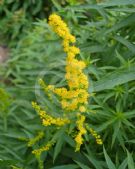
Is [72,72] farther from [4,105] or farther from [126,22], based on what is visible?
[4,105]

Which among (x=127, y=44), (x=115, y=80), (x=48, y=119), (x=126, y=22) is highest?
(x=126, y=22)

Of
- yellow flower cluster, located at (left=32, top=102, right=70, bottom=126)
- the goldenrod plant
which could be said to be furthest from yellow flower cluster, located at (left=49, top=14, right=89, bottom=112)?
the goldenrod plant

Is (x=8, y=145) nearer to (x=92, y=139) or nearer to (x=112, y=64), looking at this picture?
(x=92, y=139)

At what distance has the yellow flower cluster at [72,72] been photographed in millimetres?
1686

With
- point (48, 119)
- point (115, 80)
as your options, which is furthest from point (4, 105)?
point (115, 80)

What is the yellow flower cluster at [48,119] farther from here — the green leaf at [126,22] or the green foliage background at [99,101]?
the green leaf at [126,22]

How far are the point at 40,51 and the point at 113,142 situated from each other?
2.07 m

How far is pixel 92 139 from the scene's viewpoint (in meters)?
2.21

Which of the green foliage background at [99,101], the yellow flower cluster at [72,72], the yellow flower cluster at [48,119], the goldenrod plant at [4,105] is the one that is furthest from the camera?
the goldenrod plant at [4,105]

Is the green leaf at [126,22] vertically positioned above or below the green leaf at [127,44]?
above

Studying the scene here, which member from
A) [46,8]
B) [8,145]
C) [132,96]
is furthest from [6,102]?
[46,8]

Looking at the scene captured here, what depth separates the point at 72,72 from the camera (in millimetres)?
1690

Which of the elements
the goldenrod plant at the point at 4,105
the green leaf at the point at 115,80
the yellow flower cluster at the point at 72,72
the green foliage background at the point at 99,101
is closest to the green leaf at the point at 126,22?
the green foliage background at the point at 99,101

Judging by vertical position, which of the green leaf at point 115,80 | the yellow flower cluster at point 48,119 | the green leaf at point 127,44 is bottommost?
the yellow flower cluster at point 48,119
